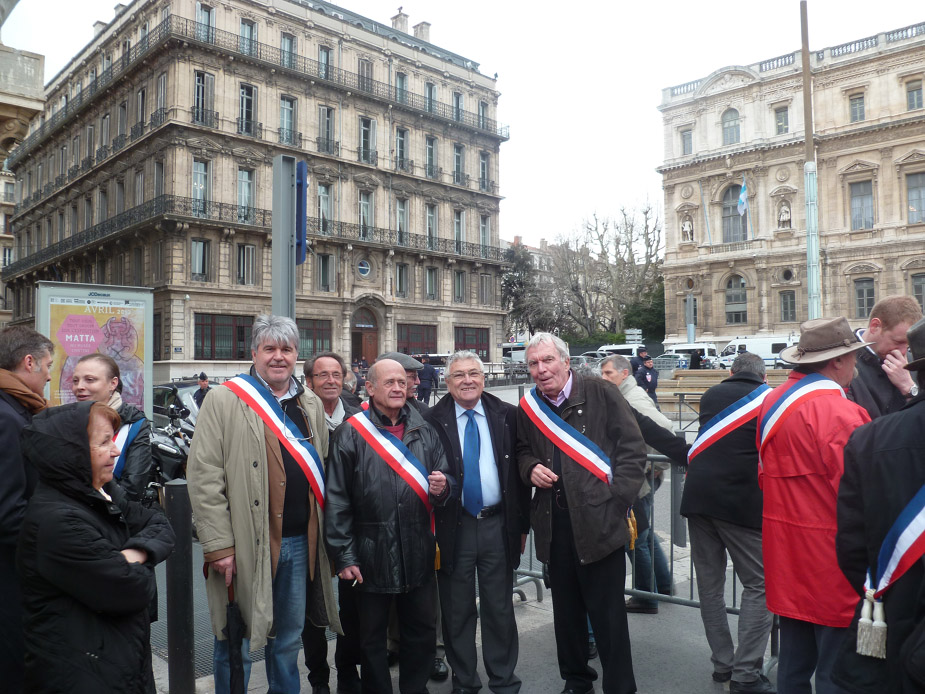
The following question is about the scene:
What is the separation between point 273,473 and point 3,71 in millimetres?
6799

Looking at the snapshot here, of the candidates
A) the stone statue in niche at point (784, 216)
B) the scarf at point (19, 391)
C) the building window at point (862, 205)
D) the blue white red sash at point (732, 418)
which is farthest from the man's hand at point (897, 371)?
the building window at point (862, 205)

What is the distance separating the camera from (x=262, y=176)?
35031 millimetres

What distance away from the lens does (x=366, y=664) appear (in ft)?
12.4

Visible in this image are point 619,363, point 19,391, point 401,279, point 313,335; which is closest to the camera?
point 19,391

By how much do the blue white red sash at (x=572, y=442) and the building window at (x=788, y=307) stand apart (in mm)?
44877

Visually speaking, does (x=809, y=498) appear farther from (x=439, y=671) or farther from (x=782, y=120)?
(x=782, y=120)

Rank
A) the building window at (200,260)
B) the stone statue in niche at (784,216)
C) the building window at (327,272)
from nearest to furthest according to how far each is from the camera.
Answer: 1. the building window at (200,260)
2. the building window at (327,272)
3. the stone statue in niche at (784,216)

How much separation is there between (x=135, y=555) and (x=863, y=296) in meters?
47.4

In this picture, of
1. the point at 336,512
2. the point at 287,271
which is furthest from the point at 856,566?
the point at 287,271

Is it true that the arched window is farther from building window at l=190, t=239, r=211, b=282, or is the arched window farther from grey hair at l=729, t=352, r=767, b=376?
grey hair at l=729, t=352, r=767, b=376

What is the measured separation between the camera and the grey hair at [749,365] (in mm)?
4293

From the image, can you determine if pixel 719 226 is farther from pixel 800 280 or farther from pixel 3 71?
pixel 3 71

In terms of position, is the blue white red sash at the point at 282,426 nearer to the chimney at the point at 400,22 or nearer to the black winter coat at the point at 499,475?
the black winter coat at the point at 499,475

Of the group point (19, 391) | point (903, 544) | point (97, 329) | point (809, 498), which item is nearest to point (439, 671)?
point (809, 498)
